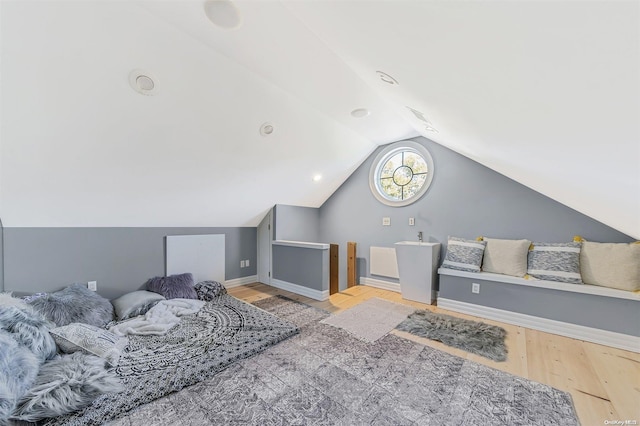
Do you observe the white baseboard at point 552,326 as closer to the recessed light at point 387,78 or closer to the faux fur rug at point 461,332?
the faux fur rug at point 461,332

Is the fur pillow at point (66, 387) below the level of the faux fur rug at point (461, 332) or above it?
above

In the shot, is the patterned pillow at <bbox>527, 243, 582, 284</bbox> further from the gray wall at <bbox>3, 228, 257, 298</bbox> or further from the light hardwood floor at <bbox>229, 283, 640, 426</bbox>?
the gray wall at <bbox>3, 228, 257, 298</bbox>

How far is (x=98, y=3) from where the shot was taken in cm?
146

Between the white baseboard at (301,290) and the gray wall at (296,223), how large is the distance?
2.53 ft

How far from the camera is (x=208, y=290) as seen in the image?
3398 mm

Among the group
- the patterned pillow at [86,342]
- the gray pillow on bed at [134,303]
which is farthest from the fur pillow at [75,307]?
the patterned pillow at [86,342]

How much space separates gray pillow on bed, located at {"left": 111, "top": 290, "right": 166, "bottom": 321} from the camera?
2.66m

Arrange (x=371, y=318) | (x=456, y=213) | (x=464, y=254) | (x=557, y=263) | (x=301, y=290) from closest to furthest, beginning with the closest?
(x=557, y=263)
(x=371, y=318)
(x=464, y=254)
(x=456, y=213)
(x=301, y=290)

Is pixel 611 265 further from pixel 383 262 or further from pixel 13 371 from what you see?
pixel 13 371

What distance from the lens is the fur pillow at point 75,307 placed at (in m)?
2.25

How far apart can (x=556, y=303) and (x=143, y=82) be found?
4374mm

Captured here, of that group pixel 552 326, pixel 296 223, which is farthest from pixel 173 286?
pixel 552 326

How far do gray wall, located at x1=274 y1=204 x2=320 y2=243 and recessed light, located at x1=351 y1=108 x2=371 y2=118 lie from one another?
6.50ft

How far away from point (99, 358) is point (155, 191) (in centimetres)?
173
